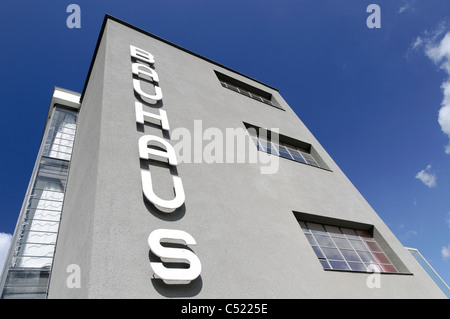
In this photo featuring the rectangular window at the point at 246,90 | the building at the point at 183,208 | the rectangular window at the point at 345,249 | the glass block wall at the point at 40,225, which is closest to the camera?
the building at the point at 183,208

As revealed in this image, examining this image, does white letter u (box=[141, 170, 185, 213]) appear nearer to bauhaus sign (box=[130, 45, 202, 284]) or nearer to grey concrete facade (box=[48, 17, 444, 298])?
bauhaus sign (box=[130, 45, 202, 284])

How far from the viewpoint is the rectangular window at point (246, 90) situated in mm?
12789

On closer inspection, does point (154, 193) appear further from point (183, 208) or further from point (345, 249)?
point (345, 249)

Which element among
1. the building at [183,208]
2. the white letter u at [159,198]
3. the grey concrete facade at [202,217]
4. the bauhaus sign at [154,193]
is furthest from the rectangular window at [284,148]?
the white letter u at [159,198]

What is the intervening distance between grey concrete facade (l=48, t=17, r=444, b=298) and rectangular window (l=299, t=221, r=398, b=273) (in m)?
0.30

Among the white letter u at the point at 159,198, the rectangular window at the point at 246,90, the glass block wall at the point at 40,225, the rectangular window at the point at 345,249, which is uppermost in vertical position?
the rectangular window at the point at 246,90

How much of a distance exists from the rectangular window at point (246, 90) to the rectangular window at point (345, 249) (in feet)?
22.9

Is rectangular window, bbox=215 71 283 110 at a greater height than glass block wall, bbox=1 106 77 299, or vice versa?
rectangular window, bbox=215 71 283 110

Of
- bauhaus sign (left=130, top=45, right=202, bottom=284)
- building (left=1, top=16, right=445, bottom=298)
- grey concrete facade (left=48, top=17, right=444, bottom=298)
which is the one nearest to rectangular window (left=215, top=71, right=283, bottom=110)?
building (left=1, top=16, right=445, bottom=298)

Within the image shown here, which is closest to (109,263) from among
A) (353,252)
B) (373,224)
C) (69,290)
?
(69,290)

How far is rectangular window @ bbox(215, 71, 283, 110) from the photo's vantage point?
42.0 ft

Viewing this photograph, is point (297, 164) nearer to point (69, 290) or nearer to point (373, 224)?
point (373, 224)

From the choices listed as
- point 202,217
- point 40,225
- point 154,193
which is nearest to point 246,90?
point 202,217

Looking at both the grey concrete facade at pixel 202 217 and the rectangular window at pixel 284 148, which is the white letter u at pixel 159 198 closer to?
the grey concrete facade at pixel 202 217
